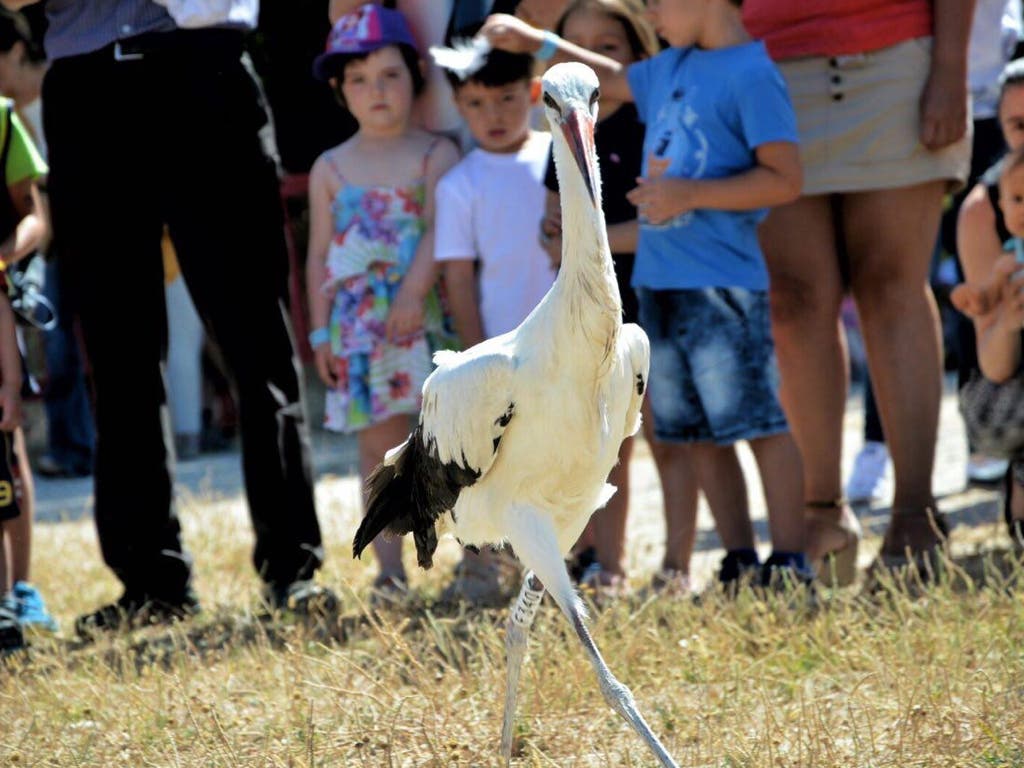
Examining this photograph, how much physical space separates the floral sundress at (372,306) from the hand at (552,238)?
53 centimetres

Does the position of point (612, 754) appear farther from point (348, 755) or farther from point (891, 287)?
point (891, 287)

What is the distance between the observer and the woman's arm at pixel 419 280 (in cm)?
548

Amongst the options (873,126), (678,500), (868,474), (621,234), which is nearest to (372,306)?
(621,234)

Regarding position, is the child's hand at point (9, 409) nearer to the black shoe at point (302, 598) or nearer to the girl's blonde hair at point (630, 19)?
the black shoe at point (302, 598)

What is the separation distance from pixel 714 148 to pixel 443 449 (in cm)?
162

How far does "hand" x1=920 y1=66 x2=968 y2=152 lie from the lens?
521cm

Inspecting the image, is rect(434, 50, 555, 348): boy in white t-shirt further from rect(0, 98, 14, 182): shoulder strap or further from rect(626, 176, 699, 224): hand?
rect(0, 98, 14, 182): shoulder strap

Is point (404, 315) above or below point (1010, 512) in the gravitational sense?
above

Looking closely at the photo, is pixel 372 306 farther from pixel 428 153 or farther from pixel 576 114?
pixel 576 114

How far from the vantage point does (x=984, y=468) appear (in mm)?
7047

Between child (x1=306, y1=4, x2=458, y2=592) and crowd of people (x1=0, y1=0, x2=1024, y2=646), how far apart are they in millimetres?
11

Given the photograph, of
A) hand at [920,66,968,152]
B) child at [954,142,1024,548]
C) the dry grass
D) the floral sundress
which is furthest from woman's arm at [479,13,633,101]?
the dry grass

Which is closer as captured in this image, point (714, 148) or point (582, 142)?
point (582, 142)

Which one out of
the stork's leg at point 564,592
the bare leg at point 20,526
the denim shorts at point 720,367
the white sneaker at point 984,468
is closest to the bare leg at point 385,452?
the denim shorts at point 720,367
